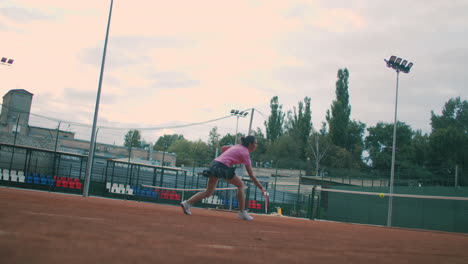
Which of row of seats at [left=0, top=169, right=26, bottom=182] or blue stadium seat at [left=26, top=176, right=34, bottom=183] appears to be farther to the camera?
blue stadium seat at [left=26, top=176, right=34, bottom=183]

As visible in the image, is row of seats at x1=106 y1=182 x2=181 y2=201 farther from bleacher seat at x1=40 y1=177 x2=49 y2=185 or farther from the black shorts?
the black shorts

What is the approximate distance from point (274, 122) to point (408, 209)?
45521mm

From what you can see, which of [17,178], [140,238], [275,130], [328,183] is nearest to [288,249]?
[140,238]

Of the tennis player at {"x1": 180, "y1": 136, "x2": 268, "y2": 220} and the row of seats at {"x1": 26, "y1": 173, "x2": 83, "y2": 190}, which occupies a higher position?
the tennis player at {"x1": 180, "y1": 136, "x2": 268, "y2": 220}

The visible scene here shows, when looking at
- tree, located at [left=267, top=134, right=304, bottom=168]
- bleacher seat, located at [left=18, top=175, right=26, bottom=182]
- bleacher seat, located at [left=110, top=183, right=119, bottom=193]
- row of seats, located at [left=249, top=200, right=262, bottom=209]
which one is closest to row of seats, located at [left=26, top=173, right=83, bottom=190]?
bleacher seat, located at [left=18, top=175, right=26, bottom=182]

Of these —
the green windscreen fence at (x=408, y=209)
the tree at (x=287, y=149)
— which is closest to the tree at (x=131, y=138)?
the green windscreen fence at (x=408, y=209)

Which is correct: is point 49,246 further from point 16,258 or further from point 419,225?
point 419,225

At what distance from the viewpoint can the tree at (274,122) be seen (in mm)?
68125

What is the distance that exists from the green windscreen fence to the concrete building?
13.4 metres

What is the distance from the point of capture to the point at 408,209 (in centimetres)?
2352

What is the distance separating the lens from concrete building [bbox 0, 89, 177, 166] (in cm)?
3128

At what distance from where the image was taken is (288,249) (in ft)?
8.09

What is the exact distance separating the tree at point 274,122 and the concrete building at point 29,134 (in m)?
18.6

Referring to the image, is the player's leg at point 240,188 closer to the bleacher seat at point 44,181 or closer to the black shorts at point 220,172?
the black shorts at point 220,172
